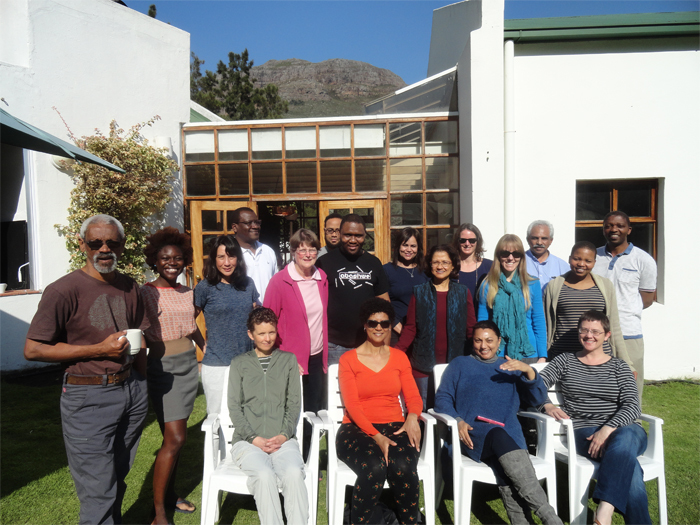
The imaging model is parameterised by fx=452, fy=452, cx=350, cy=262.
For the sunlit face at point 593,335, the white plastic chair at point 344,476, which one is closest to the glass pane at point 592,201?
the sunlit face at point 593,335

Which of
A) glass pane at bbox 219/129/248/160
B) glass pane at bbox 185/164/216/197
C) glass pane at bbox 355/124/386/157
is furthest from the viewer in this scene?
glass pane at bbox 185/164/216/197

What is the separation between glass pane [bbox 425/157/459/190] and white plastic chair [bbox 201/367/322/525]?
4.29 m

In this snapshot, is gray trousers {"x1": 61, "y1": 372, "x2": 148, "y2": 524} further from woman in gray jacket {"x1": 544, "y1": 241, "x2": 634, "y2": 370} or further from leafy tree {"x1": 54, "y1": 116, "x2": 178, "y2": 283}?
leafy tree {"x1": 54, "y1": 116, "x2": 178, "y2": 283}

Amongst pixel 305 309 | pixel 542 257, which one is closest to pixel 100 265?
pixel 305 309

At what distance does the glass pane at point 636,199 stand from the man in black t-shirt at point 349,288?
388 centimetres

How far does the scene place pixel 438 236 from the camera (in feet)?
21.0

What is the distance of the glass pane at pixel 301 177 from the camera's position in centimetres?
664

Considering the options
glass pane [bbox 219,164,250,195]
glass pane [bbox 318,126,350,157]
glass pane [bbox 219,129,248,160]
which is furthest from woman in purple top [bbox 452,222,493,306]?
glass pane [bbox 219,129,248,160]

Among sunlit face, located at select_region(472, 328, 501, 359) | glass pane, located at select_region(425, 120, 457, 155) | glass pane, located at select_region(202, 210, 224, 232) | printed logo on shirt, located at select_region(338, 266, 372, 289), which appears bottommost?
sunlit face, located at select_region(472, 328, 501, 359)

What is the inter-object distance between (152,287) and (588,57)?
5.45 m

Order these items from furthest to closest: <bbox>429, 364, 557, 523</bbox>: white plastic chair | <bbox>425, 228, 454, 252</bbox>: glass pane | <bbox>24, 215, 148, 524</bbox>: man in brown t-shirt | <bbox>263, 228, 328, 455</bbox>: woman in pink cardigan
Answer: <bbox>425, 228, 454, 252</bbox>: glass pane → <bbox>263, 228, 328, 455</bbox>: woman in pink cardigan → <bbox>429, 364, 557, 523</bbox>: white plastic chair → <bbox>24, 215, 148, 524</bbox>: man in brown t-shirt

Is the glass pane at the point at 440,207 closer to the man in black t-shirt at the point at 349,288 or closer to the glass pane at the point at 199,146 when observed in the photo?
the man in black t-shirt at the point at 349,288

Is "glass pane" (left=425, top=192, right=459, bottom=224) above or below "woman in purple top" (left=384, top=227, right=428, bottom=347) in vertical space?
above

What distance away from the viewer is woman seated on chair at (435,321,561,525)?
262 cm
